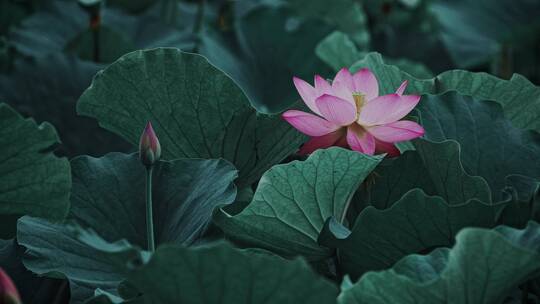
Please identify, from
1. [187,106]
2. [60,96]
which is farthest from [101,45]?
[187,106]

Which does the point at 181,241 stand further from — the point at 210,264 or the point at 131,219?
the point at 210,264

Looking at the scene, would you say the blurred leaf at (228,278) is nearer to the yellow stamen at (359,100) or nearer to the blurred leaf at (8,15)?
the yellow stamen at (359,100)

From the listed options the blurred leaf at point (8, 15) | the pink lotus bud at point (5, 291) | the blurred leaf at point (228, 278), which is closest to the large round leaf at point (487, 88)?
the blurred leaf at point (228, 278)

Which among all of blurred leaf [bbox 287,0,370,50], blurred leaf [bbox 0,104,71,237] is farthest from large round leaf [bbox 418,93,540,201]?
blurred leaf [bbox 287,0,370,50]

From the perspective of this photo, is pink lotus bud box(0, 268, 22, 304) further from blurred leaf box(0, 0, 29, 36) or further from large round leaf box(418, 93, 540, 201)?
blurred leaf box(0, 0, 29, 36)

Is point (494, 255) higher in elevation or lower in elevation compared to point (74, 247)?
higher

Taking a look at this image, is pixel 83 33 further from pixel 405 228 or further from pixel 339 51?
pixel 405 228

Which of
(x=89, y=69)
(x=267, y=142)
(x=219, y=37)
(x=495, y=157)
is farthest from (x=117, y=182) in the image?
(x=219, y=37)
